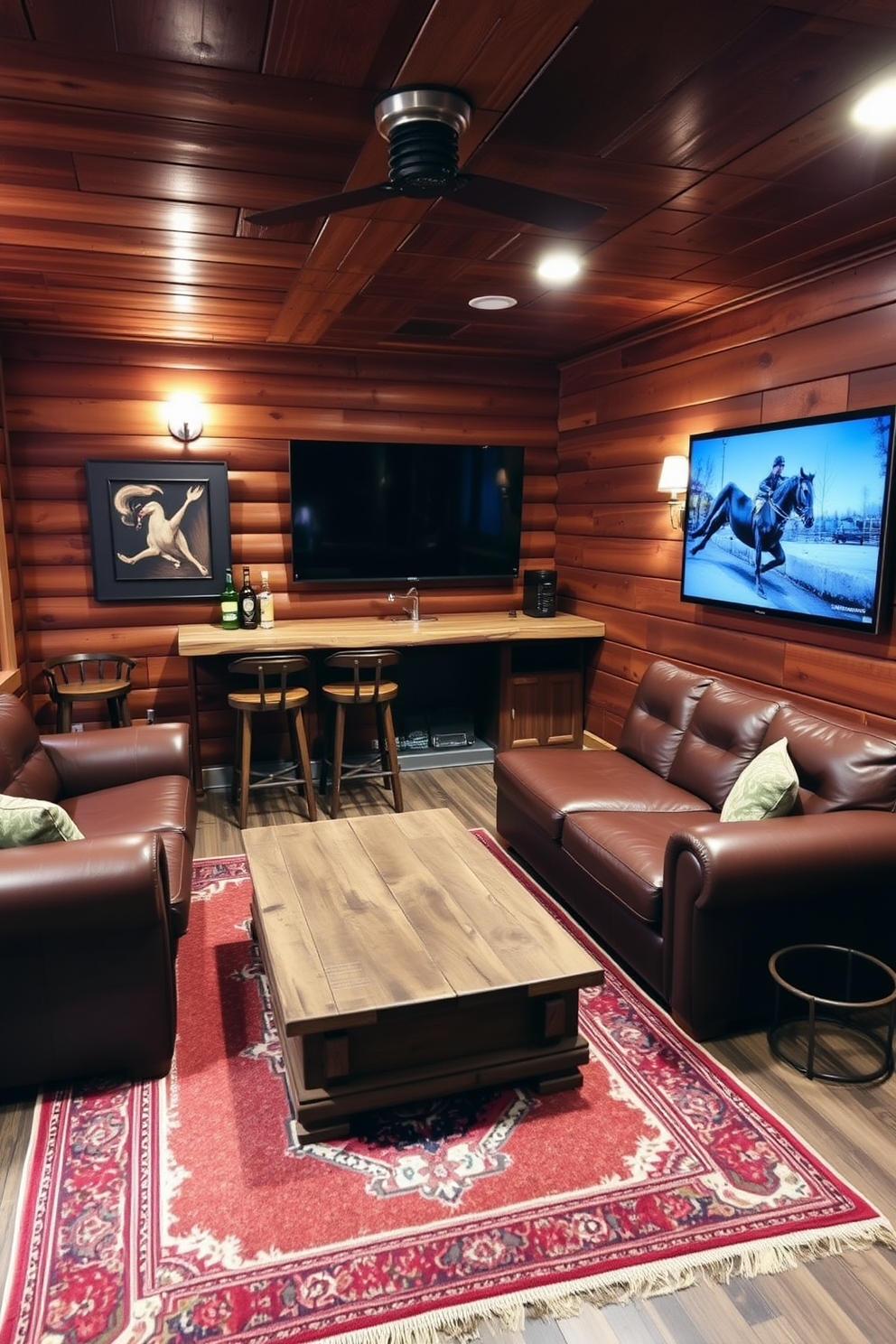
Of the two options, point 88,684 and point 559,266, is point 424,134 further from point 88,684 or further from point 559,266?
point 88,684

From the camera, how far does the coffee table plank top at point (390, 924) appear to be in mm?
2102

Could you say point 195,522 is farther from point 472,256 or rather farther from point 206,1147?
point 206,1147

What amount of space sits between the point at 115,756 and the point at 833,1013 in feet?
9.35

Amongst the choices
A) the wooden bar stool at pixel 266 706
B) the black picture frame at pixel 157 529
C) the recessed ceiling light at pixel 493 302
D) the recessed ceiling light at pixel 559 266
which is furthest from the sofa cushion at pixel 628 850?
the black picture frame at pixel 157 529

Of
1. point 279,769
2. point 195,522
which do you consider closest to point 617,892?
point 279,769

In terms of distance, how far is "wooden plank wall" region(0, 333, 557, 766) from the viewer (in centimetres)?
468

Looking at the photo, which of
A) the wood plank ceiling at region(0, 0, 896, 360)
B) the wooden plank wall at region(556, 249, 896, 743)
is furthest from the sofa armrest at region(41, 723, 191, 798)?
the wooden plank wall at region(556, 249, 896, 743)

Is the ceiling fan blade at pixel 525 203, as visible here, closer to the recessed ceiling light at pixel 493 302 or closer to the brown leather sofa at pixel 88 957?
the recessed ceiling light at pixel 493 302

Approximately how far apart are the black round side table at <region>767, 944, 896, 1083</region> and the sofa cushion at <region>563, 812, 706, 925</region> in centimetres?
41

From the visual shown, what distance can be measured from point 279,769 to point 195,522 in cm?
153

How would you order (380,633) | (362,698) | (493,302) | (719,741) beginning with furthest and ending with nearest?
(380,633), (362,698), (493,302), (719,741)

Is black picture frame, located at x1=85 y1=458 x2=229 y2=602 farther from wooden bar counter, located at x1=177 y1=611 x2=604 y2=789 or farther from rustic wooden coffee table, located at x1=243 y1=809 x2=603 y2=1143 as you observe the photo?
rustic wooden coffee table, located at x1=243 y1=809 x2=603 y2=1143

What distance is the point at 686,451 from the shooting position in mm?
4234

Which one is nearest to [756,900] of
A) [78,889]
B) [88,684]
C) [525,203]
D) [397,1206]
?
[397,1206]
